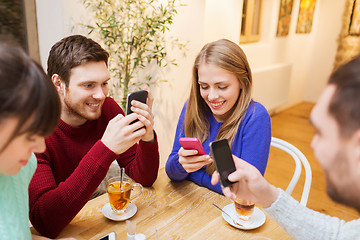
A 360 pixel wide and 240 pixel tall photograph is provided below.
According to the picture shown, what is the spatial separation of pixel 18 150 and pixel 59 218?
450mm

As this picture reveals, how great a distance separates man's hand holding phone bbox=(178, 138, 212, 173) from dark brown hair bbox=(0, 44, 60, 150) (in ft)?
2.07

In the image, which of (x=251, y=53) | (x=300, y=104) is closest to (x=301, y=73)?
(x=300, y=104)

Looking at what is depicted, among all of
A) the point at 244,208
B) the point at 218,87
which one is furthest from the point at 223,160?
the point at 218,87

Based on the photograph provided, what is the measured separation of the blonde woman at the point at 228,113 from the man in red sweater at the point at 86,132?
172 millimetres

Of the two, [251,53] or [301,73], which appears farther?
[301,73]

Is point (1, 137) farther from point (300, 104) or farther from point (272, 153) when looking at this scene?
point (300, 104)

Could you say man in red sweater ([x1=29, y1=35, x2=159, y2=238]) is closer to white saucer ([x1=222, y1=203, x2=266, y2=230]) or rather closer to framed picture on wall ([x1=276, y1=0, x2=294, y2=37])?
white saucer ([x1=222, y1=203, x2=266, y2=230])

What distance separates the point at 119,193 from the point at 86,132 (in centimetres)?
48

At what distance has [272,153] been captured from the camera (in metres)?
3.70

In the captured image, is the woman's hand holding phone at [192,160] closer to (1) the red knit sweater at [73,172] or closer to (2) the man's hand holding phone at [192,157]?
(2) the man's hand holding phone at [192,157]

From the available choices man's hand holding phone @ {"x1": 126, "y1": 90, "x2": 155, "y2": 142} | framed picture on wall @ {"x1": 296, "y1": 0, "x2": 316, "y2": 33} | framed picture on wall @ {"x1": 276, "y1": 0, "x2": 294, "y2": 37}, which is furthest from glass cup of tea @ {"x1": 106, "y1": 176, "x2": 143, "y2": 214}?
framed picture on wall @ {"x1": 296, "y1": 0, "x2": 316, "y2": 33}

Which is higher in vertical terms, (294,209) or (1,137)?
(1,137)

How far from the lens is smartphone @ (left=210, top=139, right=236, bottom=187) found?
98 centimetres

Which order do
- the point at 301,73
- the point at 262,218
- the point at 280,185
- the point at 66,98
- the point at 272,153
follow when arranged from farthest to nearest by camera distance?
the point at 301,73 → the point at 272,153 → the point at 280,185 → the point at 66,98 → the point at 262,218
